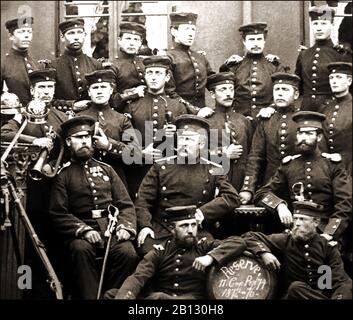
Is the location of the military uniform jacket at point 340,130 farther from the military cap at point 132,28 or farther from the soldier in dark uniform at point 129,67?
the military cap at point 132,28

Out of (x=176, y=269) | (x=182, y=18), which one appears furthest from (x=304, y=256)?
(x=182, y=18)

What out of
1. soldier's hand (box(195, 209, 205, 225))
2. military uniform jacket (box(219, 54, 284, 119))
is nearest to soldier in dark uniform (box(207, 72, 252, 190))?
military uniform jacket (box(219, 54, 284, 119))

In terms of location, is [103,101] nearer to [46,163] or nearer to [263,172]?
[46,163]

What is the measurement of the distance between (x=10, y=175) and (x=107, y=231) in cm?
63

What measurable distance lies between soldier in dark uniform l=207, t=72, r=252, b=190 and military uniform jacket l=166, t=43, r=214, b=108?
14 centimetres

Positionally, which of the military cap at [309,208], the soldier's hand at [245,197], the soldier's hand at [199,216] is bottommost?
the soldier's hand at [199,216]

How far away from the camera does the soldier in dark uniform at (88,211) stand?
235 inches

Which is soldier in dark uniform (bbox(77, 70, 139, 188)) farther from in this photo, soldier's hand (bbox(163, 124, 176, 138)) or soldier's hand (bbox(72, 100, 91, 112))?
soldier's hand (bbox(163, 124, 176, 138))

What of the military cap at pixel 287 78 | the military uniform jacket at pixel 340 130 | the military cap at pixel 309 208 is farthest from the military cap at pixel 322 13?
the military cap at pixel 309 208

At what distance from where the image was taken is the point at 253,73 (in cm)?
647

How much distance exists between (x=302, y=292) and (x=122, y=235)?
1047 mm

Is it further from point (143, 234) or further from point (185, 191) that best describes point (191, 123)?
point (143, 234)

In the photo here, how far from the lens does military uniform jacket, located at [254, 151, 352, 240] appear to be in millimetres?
5996

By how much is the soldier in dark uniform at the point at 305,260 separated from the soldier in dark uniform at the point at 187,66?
38.9 inches
